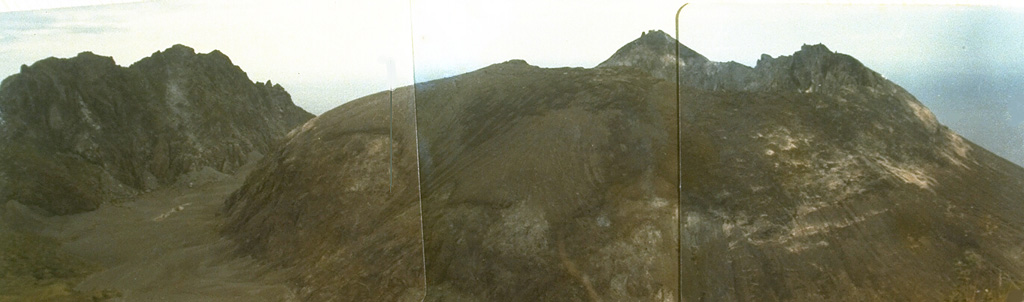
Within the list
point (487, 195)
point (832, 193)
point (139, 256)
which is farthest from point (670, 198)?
point (139, 256)

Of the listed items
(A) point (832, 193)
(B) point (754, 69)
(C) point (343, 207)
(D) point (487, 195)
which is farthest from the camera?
(C) point (343, 207)

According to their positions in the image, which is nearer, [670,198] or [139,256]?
[139,256]

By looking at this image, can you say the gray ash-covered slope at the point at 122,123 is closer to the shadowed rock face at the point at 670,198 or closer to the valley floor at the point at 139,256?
the valley floor at the point at 139,256

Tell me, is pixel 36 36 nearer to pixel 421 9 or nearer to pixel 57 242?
pixel 57 242

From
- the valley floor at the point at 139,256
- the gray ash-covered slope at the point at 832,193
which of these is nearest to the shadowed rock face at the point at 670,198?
the gray ash-covered slope at the point at 832,193

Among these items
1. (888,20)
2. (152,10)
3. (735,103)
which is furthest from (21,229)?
(888,20)

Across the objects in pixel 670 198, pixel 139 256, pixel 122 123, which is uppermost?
pixel 122 123

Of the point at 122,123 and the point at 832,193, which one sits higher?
the point at 122,123

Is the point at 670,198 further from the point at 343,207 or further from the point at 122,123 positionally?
the point at 122,123

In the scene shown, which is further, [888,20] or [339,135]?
[339,135]
